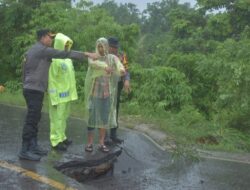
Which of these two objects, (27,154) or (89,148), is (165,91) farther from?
(27,154)

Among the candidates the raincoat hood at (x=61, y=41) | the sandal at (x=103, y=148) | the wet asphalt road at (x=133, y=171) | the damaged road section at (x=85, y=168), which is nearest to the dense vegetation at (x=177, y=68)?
the wet asphalt road at (x=133, y=171)

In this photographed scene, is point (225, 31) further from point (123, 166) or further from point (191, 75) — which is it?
point (123, 166)

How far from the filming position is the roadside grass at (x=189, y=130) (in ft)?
31.0

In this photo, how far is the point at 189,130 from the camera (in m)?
10.6

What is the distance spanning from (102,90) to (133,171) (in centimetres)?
123

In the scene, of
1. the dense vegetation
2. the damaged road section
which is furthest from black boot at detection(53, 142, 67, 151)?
the dense vegetation

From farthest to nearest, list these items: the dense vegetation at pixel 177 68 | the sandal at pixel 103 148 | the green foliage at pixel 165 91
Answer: the green foliage at pixel 165 91
the dense vegetation at pixel 177 68
the sandal at pixel 103 148

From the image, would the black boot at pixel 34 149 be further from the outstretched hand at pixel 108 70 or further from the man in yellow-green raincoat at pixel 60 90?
the outstretched hand at pixel 108 70

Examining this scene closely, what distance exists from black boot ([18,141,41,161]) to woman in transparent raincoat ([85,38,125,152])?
94 cm

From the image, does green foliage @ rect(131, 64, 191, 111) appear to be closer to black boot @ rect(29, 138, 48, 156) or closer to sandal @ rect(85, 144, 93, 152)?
sandal @ rect(85, 144, 93, 152)

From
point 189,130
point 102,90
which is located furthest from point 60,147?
point 189,130

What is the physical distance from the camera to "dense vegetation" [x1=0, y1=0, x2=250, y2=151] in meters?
11.5

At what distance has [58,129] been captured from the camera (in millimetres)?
7672

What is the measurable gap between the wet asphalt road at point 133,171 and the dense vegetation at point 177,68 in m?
1.47
